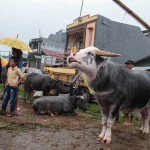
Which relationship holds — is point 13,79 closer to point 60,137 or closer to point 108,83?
point 60,137

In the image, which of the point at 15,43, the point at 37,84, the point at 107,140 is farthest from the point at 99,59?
the point at 37,84

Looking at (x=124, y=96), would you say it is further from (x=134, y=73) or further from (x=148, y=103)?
(x=148, y=103)

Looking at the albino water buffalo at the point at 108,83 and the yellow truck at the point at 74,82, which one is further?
the yellow truck at the point at 74,82

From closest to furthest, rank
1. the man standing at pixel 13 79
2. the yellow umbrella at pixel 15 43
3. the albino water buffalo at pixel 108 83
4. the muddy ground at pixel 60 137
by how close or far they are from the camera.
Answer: the muddy ground at pixel 60 137 < the albino water buffalo at pixel 108 83 < the man standing at pixel 13 79 < the yellow umbrella at pixel 15 43

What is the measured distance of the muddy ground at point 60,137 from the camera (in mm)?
5570

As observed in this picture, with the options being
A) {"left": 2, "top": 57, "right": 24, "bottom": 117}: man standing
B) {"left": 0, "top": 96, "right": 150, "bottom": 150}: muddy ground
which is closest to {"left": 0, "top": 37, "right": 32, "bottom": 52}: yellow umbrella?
{"left": 2, "top": 57, "right": 24, "bottom": 117}: man standing

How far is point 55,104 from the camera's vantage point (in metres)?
9.67

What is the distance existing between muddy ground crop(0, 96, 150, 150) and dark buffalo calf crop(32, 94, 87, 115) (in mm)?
1359

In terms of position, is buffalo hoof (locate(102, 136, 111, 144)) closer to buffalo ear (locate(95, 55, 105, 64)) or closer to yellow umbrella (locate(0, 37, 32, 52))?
buffalo ear (locate(95, 55, 105, 64))

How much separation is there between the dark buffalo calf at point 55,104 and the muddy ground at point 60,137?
1.36 metres

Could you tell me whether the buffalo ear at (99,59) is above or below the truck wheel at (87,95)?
above

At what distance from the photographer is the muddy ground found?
557 centimetres

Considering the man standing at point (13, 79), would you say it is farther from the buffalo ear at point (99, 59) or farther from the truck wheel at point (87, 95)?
the truck wheel at point (87, 95)

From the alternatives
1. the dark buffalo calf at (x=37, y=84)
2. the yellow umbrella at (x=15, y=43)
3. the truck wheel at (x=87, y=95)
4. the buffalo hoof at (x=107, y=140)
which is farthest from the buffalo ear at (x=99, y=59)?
the truck wheel at (x=87, y=95)
